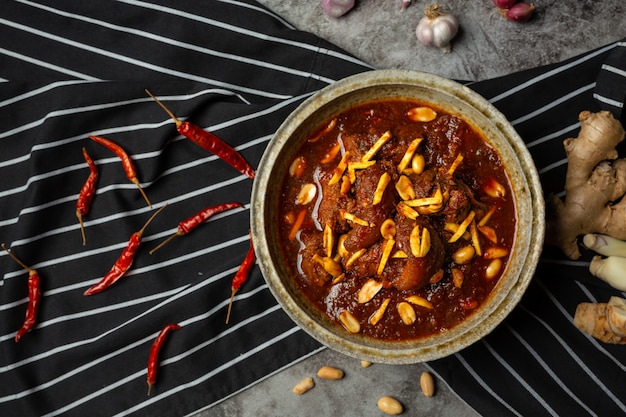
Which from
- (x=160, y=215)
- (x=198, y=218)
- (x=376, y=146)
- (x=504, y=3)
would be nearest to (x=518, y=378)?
(x=376, y=146)

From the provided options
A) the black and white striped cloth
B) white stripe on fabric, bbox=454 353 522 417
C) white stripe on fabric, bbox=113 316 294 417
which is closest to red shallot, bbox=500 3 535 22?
the black and white striped cloth

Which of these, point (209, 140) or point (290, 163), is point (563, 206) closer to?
point (290, 163)

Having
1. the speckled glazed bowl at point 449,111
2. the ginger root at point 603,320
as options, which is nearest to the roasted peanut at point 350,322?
the speckled glazed bowl at point 449,111

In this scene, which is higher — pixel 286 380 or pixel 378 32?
pixel 378 32

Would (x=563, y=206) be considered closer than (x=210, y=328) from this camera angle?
Yes

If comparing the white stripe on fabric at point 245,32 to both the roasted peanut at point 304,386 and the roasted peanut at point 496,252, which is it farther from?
the roasted peanut at point 304,386

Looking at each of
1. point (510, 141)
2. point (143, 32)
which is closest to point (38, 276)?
point (143, 32)

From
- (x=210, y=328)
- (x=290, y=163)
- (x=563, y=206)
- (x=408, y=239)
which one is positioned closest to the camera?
(x=408, y=239)
